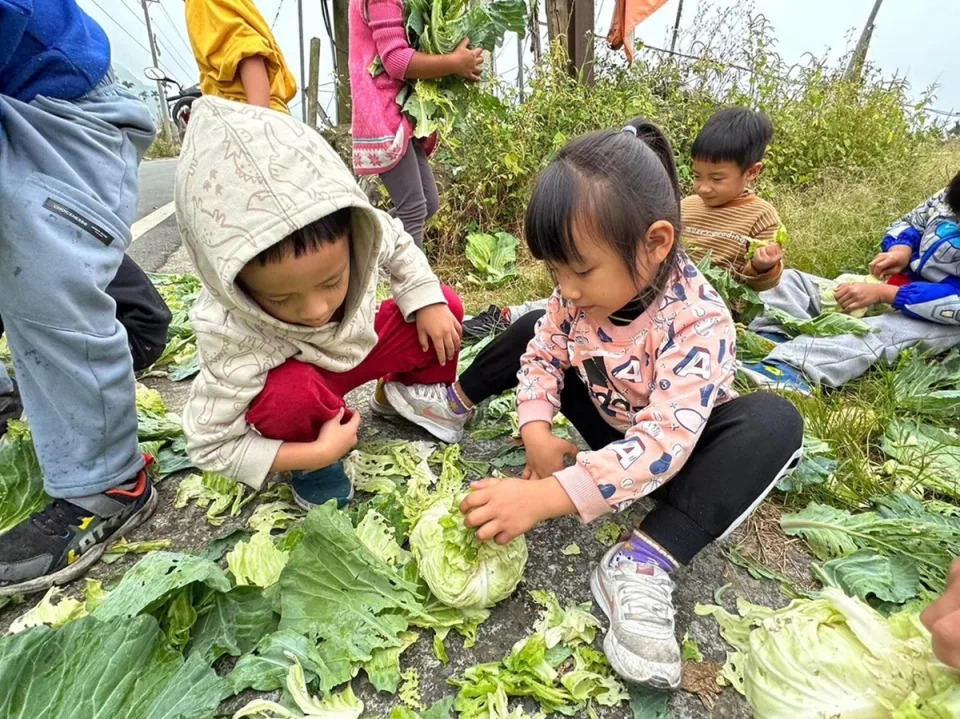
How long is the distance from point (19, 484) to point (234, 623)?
3.47ft

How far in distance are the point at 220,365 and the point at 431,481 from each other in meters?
0.87

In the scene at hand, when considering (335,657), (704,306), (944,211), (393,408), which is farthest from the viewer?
(944,211)

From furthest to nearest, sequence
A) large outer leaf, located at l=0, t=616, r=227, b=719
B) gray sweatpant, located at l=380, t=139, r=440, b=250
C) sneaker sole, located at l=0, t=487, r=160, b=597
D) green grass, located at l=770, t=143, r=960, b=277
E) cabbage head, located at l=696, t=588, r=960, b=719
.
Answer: green grass, located at l=770, t=143, r=960, b=277 → gray sweatpant, located at l=380, t=139, r=440, b=250 → sneaker sole, located at l=0, t=487, r=160, b=597 → large outer leaf, located at l=0, t=616, r=227, b=719 → cabbage head, located at l=696, t=588, r=960, b=719

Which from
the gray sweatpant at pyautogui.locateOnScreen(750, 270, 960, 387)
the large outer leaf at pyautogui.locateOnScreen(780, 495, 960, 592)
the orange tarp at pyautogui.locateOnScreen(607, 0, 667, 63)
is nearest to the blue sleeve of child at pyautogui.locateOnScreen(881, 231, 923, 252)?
the gray sweatpant at pyautogui.locateOnScreen(750, 270, 960, 387)

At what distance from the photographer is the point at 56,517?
1.82m

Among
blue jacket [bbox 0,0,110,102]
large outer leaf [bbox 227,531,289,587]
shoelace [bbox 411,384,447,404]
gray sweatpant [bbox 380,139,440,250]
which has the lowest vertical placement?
large outer leaf [bbox 227,531,289,587]

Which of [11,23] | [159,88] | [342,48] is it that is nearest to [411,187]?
[11,23]

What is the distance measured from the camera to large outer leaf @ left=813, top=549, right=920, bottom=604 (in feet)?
5.41

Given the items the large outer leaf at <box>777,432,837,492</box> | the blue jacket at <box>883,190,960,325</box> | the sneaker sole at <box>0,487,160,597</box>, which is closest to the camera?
the sneaker sole at <box>0,487,160,597</box>

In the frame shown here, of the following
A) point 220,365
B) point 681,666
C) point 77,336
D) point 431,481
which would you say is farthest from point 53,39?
point 681,666

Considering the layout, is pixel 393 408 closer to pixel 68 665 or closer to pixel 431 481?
pixel 431 481

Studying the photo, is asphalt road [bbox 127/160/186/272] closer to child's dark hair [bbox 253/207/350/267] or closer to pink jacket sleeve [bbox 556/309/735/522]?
child's dark hair [bbox 253/207/350/267]

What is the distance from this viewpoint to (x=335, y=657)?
1.46m

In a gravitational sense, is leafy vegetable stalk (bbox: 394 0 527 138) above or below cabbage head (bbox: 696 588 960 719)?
above
